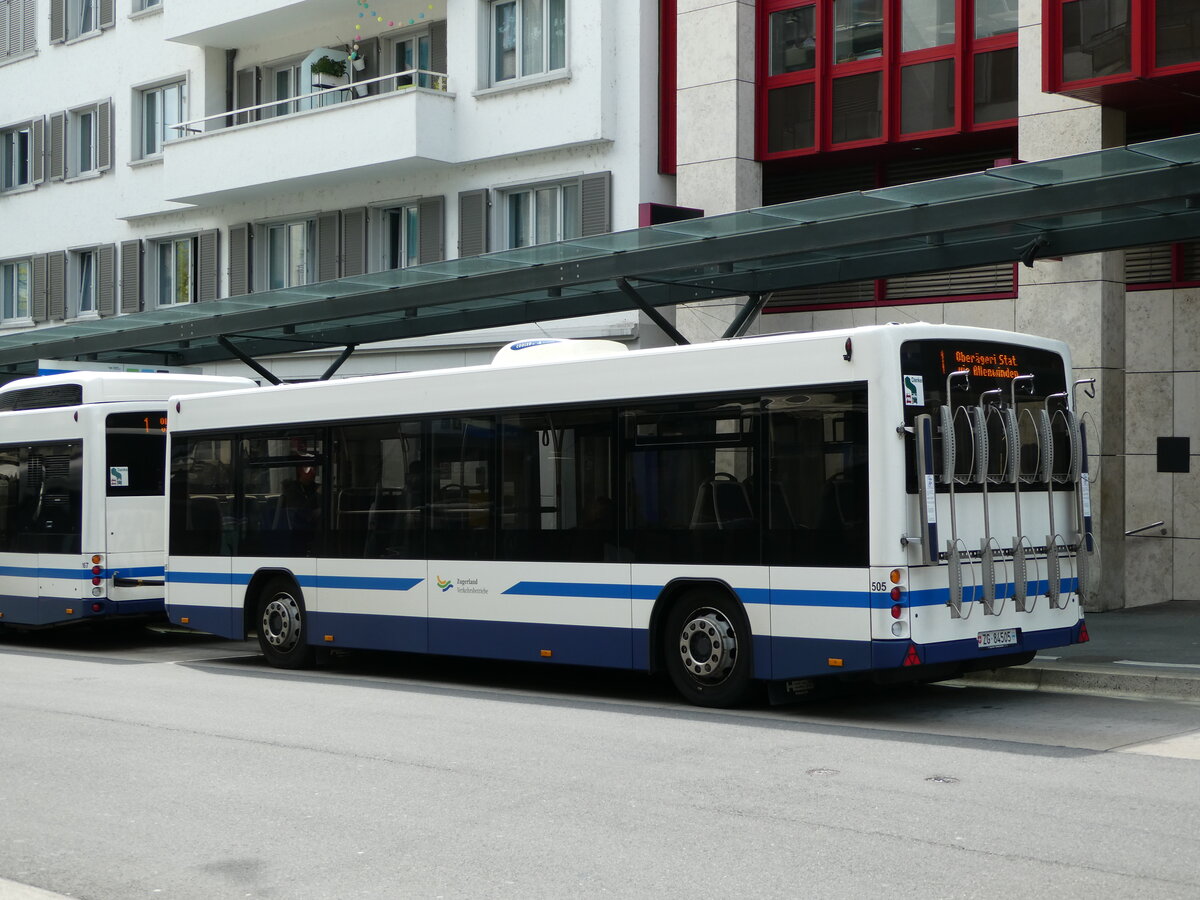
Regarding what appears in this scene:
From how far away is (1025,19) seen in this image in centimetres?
1917

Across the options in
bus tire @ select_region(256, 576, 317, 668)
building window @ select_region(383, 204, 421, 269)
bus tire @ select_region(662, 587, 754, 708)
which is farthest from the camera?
building window @ select_region(383, 204, 421, 269)

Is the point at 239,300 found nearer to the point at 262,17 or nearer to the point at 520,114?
the point at 520,114

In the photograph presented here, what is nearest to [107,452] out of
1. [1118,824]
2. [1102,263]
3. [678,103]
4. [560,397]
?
[560,397]

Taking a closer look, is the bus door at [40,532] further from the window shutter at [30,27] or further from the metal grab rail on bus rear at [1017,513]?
the window shutter at [30,27]

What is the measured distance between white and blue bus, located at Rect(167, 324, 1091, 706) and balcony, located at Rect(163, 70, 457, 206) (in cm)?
1187

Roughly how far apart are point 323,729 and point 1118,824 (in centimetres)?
559

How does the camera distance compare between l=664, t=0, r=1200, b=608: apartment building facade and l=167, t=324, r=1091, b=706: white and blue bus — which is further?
l=664, t=0, r=1200, b=608: apartment building facade

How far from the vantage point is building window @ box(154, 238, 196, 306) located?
32375 millimetres

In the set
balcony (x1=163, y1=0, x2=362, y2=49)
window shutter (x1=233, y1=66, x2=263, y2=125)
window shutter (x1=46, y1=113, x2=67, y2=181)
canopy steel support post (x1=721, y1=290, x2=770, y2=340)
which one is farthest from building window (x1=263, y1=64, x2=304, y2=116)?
canopy steel support post (x1=721, y1=290, x2=770, y2=340)

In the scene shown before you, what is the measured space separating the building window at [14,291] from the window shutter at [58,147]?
7.45 feet

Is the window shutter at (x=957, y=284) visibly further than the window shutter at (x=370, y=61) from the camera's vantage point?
No

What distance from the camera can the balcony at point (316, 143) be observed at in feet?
86.1

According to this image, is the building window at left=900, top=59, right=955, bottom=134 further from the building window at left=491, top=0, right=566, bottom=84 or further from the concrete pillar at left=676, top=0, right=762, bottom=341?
the building window at left=491, top=0, right=566, bottom=84

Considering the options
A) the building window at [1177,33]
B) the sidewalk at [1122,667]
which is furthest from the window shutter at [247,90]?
the sidewalk at [1122,667]
